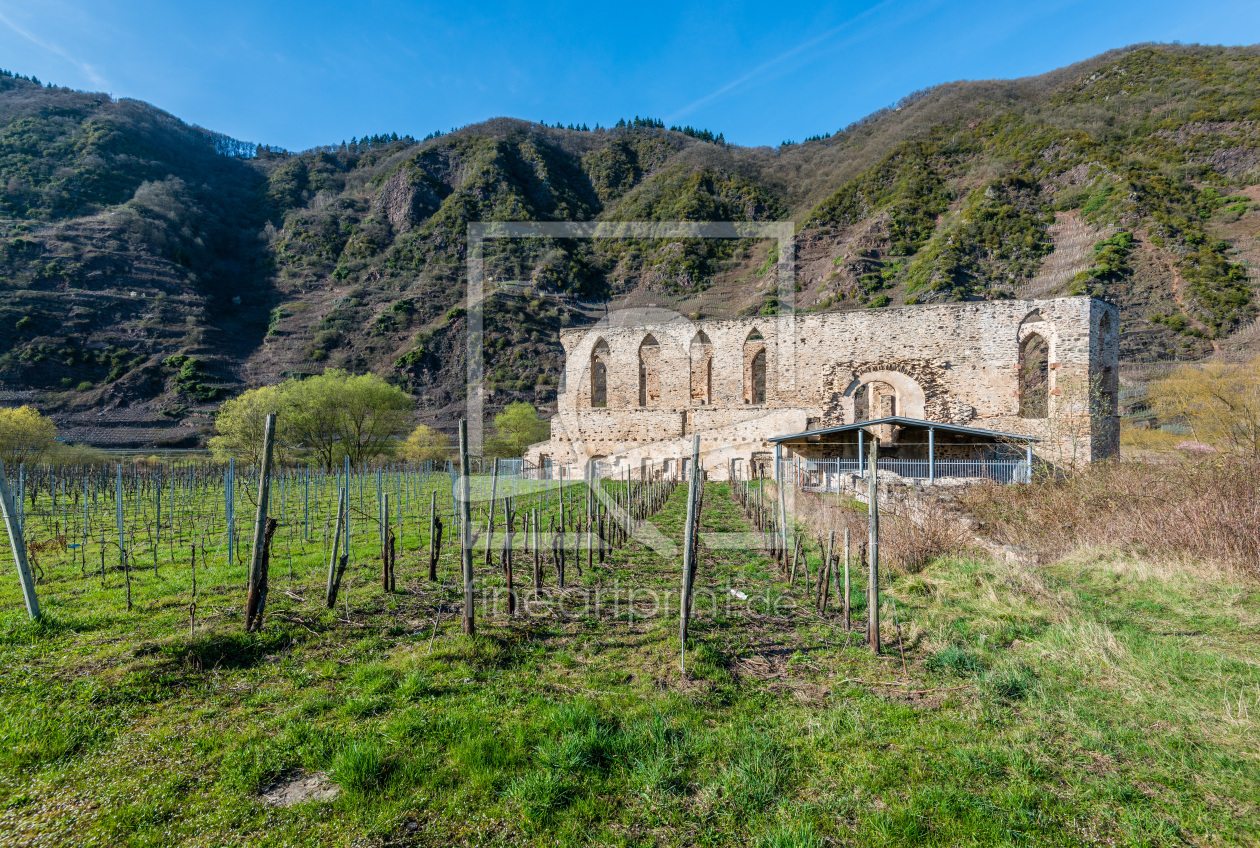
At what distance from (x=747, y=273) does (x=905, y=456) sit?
5301 cm

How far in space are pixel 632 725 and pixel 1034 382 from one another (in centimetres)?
4119

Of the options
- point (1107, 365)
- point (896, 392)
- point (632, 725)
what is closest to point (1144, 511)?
point (632, 725)

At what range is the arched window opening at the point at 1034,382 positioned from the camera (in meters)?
23.3

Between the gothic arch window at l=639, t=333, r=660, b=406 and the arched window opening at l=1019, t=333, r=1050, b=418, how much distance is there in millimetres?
17785

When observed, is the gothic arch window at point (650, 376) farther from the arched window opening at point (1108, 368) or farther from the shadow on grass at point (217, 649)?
the shadow on grass at point (217, 649)

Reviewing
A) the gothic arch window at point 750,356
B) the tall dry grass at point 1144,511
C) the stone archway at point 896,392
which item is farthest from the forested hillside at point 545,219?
the tall dry grass at point 1144,511

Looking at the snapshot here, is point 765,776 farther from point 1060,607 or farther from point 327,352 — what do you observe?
point 327,352

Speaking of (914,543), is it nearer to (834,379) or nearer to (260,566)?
(260,566)

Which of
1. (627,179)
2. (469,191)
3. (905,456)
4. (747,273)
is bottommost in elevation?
(905,456)

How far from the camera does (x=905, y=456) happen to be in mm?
22719

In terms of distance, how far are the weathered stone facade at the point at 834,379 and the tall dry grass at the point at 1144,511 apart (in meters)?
10.5

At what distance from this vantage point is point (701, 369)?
29.8m

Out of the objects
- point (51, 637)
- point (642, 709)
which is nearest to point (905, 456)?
point (642, 709)

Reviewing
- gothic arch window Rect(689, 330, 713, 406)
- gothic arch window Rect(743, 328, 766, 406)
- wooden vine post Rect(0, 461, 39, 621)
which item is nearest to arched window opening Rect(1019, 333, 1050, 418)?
gothic arch window Rect(743, 328, 766, 406)
